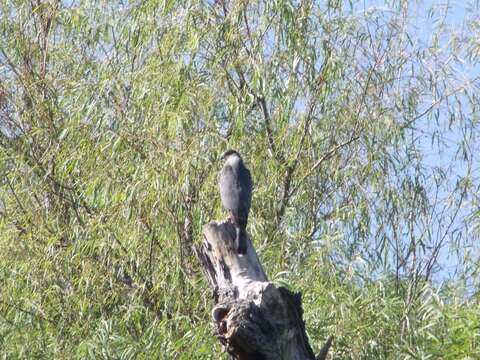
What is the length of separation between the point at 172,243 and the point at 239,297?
6.86ft

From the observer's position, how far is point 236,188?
5.64m

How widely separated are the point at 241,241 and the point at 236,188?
0.98 meters

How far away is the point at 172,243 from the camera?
20.7ft

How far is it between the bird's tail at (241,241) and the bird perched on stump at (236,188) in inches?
18.2

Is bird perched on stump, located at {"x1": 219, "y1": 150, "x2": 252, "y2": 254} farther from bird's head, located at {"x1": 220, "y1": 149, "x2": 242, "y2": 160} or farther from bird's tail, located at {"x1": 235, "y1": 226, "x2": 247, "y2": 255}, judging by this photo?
bird's tail, located at {"x1": 235, "y1": 226, "x2": 247, "y2": 255}

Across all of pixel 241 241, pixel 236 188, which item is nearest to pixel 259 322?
pixel 241 241

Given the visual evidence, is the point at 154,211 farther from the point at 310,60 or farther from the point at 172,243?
the point at 310,60

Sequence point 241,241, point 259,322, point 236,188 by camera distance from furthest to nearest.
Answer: point 236,188 < point 241,241 < point 259,322

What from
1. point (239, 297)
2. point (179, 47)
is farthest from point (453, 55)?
point (239, 297)

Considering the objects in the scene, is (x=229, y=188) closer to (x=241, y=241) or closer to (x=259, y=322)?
(x=241, y=241)

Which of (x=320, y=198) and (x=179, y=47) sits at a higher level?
(x=179, y=47)

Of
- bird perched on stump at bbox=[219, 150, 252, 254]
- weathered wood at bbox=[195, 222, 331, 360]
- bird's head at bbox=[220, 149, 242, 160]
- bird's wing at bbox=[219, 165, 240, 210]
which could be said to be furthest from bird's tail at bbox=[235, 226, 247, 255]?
bird's head at bbox=[220, 149, 242, 160]

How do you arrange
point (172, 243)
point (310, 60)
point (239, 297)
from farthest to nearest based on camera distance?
point (310, 60), point (172, 243), point (239, 297)

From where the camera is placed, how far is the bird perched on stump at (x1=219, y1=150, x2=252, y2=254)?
541cm
